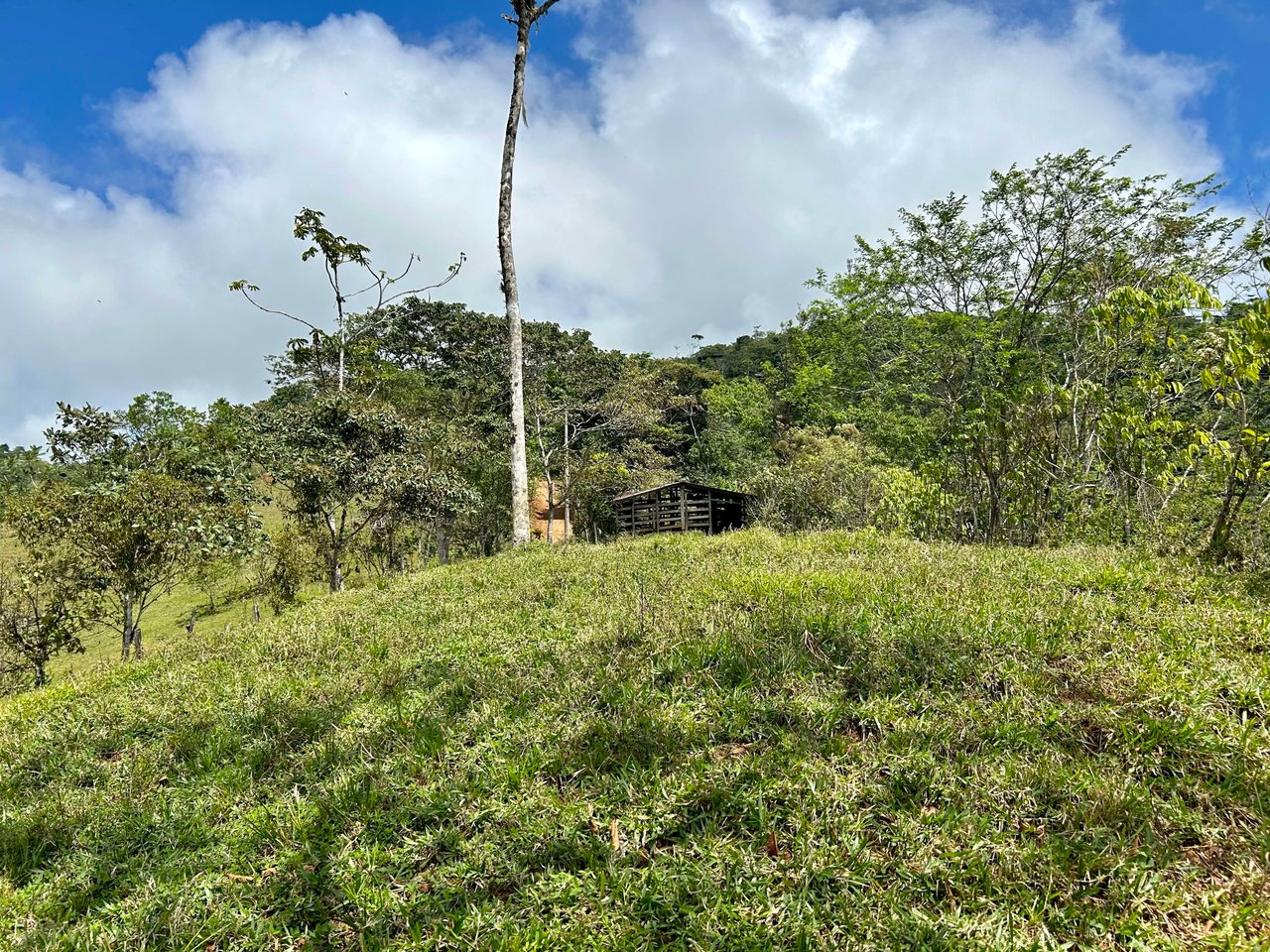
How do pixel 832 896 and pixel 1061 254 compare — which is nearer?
pixel 832 896

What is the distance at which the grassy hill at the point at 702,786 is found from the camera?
6.01ft

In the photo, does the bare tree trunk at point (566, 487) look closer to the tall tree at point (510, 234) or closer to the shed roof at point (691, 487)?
the shed roof at point (691, 487)

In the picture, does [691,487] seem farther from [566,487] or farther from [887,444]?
[887,444]

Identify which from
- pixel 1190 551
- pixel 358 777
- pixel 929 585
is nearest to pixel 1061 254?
pixel 1190 551

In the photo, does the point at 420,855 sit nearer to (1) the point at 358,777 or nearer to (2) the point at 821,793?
(1) the point at 358,777

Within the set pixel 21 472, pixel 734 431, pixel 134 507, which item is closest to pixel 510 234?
pixel 134 507

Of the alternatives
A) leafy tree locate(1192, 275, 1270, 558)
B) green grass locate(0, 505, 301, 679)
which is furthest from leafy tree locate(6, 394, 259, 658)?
leafy tree locate(1192, 275, 1270, 558)

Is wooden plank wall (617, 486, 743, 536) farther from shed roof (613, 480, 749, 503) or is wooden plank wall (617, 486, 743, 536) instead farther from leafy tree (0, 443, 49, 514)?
leafy tree (0, 443, 49, 514)

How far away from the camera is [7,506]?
9.34m

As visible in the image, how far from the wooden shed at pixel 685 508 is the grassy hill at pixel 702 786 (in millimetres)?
20462

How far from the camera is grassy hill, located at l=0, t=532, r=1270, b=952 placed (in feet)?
6.01

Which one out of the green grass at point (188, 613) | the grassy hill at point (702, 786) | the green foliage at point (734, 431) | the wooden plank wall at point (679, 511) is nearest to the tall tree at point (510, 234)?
the grassy hill at point (702, 786)

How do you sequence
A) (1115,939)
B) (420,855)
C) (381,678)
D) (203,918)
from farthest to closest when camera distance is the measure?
(381,678), (420,855), (203,918), (1115,939)

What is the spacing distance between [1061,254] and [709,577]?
610 inches
